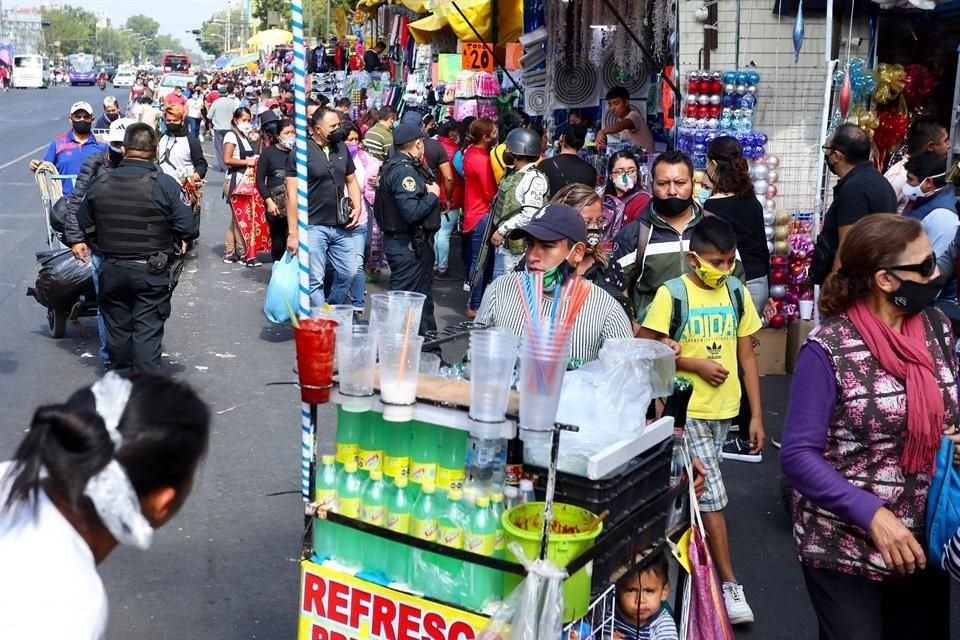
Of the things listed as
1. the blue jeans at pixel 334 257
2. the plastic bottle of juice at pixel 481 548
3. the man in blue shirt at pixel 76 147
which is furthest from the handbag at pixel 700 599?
the man in blue shirt at pixel 76 147

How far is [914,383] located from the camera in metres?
3.05

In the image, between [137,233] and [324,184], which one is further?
[324,184]

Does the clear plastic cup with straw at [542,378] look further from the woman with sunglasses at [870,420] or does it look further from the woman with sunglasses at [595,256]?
the woman with sunglasses at [595,256]

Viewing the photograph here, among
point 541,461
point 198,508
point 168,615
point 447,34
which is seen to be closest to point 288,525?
point 198,508

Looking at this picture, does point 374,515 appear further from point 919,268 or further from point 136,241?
point 136,241

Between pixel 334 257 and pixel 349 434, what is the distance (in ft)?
21.8

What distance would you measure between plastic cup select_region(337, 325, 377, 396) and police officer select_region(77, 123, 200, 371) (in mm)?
4703

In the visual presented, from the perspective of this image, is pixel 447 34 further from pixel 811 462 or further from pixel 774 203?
pixel 811 462

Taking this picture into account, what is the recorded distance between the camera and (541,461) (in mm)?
3070

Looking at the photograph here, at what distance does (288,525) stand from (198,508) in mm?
572

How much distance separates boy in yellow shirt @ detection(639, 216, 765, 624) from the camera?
4.45 meters

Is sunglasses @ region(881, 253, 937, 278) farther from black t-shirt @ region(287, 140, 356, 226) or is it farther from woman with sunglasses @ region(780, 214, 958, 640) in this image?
black t-shirt @ region(287, 140, 356, 226)

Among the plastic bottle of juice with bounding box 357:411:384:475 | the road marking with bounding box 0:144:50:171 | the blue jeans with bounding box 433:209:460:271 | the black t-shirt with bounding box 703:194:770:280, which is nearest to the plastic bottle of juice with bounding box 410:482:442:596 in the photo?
the plastic bottle of juice with bounding box 357:411:384:475

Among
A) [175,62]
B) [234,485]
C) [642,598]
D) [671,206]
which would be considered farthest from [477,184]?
[175,62]
